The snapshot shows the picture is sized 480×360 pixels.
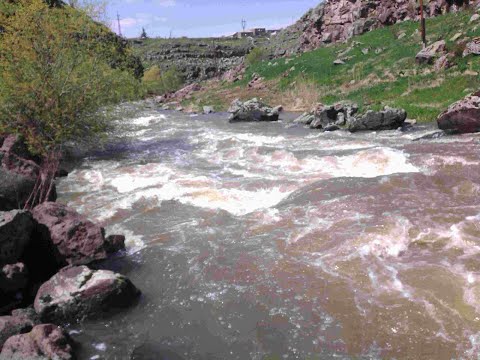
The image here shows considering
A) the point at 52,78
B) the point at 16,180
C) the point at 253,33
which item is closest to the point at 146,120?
the point at 52,78

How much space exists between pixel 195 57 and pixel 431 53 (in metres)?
78.6

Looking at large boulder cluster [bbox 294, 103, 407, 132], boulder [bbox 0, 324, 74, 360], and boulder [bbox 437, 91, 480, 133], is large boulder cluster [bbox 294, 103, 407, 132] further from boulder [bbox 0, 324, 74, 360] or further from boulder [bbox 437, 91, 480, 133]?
boulder [bbox 0, 324, 74, 360]

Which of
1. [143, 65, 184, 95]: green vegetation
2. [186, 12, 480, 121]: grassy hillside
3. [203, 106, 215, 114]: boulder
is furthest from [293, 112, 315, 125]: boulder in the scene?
[143, 65, 184, 95]: green vegetation

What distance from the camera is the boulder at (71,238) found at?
8836mm

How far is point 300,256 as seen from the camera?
28.9 feet

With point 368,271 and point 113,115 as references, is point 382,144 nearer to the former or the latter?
point 368,271

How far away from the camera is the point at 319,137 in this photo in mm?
22172

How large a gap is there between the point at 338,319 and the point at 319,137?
16235 millimetres

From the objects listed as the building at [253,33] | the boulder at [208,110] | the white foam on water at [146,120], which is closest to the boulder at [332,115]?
the white foam on water at [146,120]

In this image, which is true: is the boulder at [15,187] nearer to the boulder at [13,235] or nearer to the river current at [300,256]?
the river current at [300,256]

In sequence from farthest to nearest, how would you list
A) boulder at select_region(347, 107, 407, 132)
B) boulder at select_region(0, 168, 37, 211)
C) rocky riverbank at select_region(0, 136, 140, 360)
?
boulder at select_region(347, 107, 407, 132) → boulder at select_region(0, 168, 37, 211) → rocky riverbank at select_region(0, 136, 140, 360)

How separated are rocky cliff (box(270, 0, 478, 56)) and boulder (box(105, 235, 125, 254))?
40.7 meters

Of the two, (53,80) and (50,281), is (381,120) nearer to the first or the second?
(53,80)

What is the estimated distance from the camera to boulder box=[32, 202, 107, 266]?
8.84 meters
